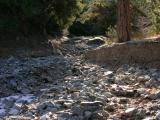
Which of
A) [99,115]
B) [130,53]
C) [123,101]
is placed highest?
[130,53]

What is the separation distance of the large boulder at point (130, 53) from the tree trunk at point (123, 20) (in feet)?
4.44

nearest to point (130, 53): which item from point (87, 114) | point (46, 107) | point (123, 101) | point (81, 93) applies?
point (81, 93)

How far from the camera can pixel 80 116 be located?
11094 millimetres

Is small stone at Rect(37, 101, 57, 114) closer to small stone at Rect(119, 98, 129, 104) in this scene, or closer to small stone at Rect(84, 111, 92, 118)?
small stone at Rect(84, 111, 92, 118)

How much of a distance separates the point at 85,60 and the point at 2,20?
10.7 meters

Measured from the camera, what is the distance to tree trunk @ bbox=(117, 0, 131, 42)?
21812 millimetres

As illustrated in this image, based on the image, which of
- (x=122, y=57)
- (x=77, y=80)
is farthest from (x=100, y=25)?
(x=77, y=80)

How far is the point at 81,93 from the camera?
13539 mm

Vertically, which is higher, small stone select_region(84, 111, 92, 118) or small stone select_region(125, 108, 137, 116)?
small stone select_region(84, 111, 92, 118)

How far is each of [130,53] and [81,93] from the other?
6.38 meters

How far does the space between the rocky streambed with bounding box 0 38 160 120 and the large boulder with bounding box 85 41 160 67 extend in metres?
0.57

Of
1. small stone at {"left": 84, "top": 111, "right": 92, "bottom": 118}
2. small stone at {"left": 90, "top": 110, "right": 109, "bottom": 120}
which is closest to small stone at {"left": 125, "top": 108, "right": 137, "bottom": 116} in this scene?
small stone at {"left": 90, "top": 110, "right": 109, "bottom": 120}

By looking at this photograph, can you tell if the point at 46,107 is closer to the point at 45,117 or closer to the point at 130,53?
the point at 45,117

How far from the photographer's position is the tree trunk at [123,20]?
71.6 feet
